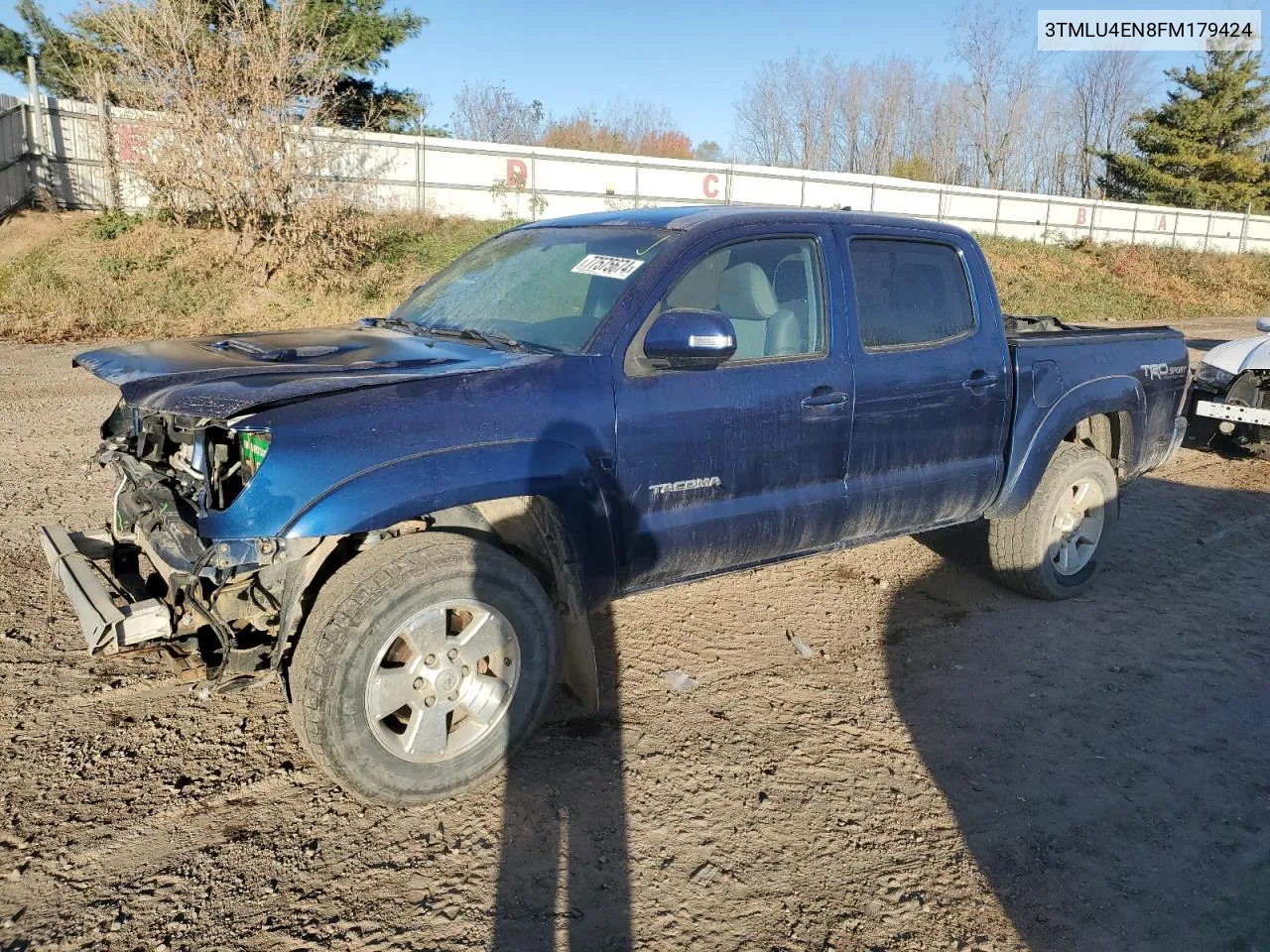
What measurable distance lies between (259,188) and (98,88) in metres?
4.49

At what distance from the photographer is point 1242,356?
27.8 feet

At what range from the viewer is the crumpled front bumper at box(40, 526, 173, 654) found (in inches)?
112

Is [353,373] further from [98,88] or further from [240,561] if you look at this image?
[98,88]

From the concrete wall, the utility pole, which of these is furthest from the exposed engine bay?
the utility pole

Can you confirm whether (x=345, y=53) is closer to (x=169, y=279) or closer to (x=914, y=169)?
(x=169, y=279)

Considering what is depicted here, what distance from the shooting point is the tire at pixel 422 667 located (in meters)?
2.80

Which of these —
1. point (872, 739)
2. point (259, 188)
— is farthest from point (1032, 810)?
point (259, 188)

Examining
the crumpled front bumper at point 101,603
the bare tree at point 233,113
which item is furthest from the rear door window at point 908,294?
the bare tree at point 233,113

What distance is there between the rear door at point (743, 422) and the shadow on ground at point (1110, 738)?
1050 millimetres

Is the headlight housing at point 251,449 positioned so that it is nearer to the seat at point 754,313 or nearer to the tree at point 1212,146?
the seat at point 754,313

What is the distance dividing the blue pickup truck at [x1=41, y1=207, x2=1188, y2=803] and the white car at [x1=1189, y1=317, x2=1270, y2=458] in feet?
15.7

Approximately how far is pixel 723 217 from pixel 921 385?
4.00 ft

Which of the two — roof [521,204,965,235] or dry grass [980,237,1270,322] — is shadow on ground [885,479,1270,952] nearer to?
roof [521,204,965,235]

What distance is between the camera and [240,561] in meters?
2.71
